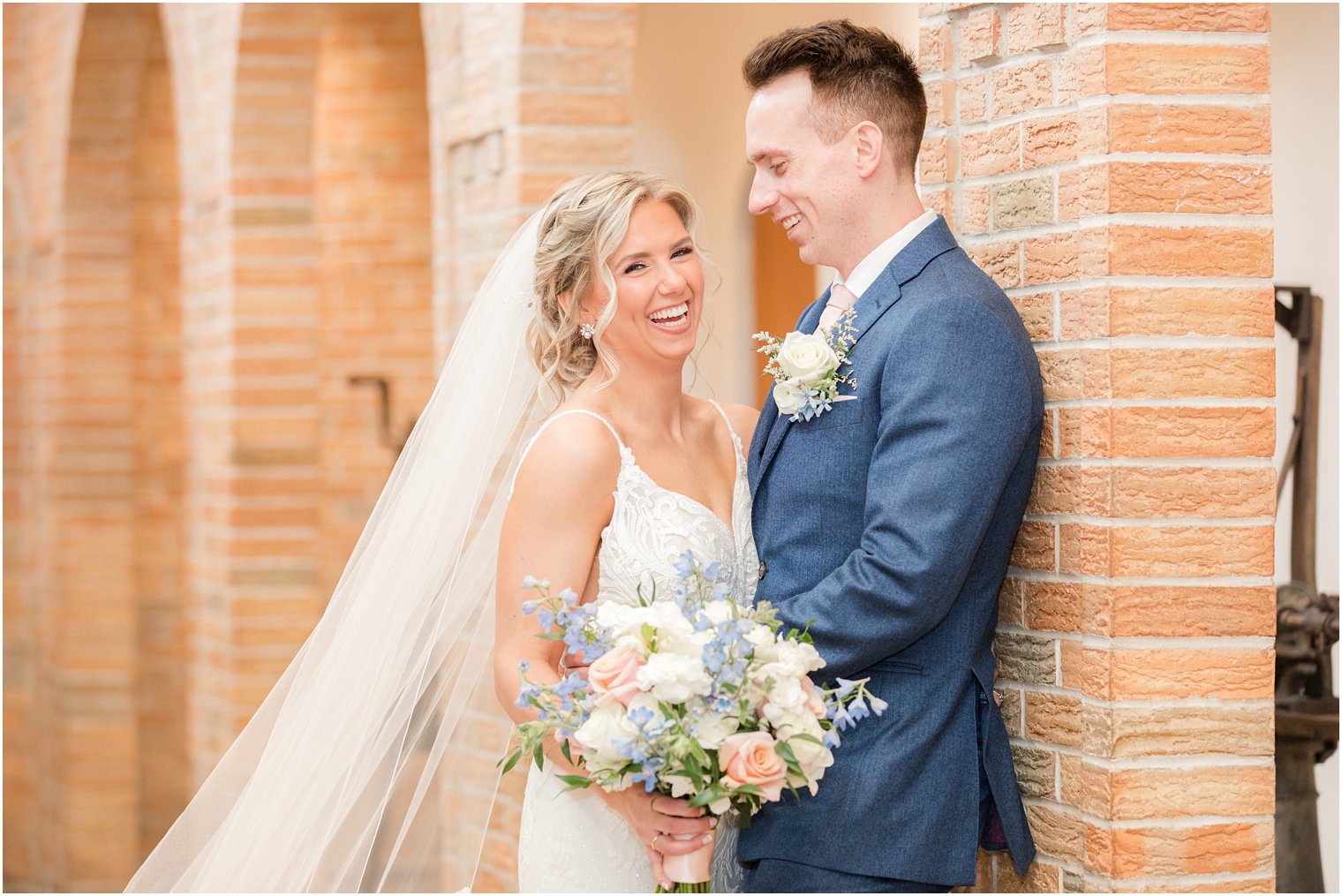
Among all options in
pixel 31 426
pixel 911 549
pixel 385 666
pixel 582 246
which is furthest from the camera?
pixel 31 426

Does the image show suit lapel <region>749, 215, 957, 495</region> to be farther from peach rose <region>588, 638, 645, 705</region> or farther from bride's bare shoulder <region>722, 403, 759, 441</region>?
peach rose <region>588, 638, 645, 705</region>

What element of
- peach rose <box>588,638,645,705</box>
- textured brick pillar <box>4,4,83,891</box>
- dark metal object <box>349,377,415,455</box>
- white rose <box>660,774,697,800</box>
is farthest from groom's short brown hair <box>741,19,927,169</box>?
textured brick pillar <box>4,4,83,891</box>

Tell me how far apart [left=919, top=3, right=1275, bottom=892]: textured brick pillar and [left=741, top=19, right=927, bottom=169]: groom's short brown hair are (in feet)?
0.89

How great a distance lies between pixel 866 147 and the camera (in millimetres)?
2748

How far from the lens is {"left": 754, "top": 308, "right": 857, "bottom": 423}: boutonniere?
265cm

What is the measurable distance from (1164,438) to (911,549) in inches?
21.5

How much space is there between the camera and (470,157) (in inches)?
208

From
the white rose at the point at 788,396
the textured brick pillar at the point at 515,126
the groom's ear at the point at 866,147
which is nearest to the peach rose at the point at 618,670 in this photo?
the white rose at the point at 788,396

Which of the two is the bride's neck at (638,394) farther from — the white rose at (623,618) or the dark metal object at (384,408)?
the dark metal object at (384,408)

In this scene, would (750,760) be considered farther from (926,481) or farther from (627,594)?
(627,594)

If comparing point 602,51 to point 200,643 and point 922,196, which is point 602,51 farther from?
point 200,643

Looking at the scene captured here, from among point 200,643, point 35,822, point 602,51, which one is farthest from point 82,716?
point 602,51

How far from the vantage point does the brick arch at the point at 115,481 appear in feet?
29.5

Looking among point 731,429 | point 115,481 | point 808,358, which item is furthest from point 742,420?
point 115,481
